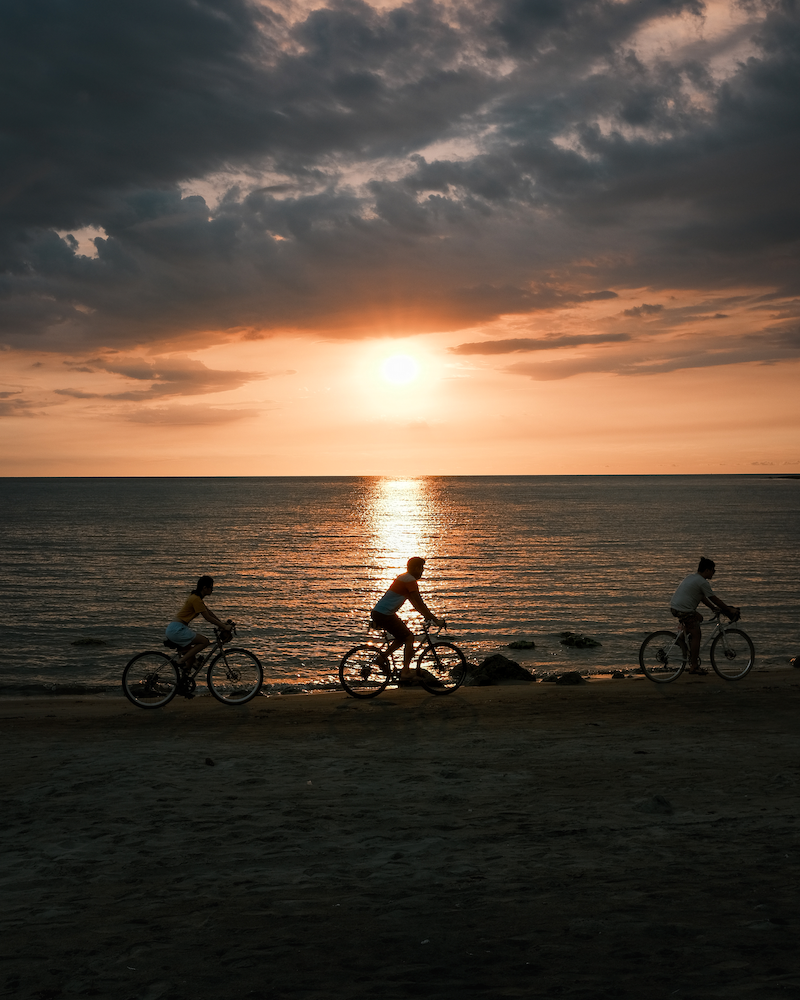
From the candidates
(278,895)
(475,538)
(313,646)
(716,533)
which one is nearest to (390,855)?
(278,895)

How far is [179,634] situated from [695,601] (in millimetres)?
9811

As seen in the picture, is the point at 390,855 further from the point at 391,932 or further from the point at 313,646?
the point at 313,646

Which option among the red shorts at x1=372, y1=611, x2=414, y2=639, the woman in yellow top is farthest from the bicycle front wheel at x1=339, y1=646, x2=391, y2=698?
the woman in yellow top

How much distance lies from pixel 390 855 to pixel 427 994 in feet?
7.36

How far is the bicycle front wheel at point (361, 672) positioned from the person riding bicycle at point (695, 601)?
19.1ft

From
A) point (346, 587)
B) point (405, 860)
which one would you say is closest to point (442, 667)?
point (405, 860)

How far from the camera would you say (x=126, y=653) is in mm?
25391

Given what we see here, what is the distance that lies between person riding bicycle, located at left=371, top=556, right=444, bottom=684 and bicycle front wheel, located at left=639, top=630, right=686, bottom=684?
499 cm

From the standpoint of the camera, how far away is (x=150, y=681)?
14102mm

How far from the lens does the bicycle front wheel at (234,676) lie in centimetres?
1426

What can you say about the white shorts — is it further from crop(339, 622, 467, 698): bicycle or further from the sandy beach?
crop(339, 622, 467, 698): bicycle

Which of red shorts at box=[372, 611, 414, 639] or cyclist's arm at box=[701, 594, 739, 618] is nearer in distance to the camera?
red shorts at box=[372, 611, 414, 639]

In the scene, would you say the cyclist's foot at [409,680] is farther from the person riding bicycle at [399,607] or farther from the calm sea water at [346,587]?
the calm sea water at [346,587]

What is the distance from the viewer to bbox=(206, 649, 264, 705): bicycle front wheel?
14.3 m
